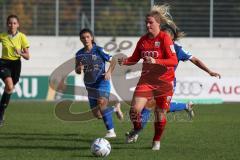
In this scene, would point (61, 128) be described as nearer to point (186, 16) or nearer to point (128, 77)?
point (128, 77)

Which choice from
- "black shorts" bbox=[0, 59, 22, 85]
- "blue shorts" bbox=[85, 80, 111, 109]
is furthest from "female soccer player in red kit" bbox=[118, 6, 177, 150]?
"black shorts" bbox=[0, 59, 22, 85]

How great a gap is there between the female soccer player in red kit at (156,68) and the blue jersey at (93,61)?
172 cm

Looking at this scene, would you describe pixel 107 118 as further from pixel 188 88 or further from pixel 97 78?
pixel 188 88

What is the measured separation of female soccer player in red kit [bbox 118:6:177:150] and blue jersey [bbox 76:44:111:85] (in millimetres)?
1725

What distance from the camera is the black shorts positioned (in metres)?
13.6

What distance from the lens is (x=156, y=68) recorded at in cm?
1041

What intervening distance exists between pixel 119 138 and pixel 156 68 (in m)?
1.98

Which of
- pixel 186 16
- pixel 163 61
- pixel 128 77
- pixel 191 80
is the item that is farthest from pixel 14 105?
pixel 163 61

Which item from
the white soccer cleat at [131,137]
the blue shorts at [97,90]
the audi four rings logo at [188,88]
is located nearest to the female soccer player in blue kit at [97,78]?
the blue shorts at [97,90]

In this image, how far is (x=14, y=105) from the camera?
21.4 metres

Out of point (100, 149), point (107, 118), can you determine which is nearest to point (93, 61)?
point (107, 118)

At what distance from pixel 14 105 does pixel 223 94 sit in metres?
7.60

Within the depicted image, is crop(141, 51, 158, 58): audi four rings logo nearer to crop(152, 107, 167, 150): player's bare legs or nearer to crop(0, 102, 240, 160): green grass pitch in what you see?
crop(152, 107, 167, 150): player's bare legs

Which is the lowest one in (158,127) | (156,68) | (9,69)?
(158,127)
